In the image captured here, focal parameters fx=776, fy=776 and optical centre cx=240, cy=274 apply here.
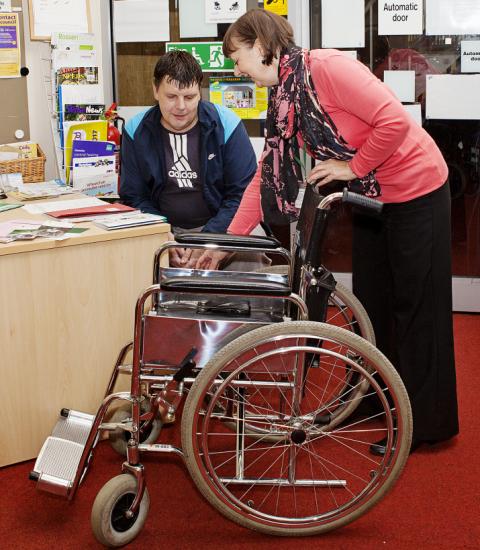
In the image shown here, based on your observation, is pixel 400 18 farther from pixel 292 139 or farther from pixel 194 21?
pixel 292 139

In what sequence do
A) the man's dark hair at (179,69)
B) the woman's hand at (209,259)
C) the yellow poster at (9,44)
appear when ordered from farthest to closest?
the yellow poster at (9,44)
the man's dark hair at (179,69)
the woman's hand at (209,259)

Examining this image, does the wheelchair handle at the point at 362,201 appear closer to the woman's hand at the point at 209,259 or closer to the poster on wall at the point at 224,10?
the woman's hand at the point at 209,259

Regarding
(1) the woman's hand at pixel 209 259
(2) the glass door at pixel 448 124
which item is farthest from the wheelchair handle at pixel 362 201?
(2) the glass door at pixel 448 124

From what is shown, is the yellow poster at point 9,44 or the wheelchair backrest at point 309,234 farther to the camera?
the yellow poster at point 9,44

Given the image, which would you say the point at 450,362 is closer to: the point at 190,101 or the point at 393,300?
the point at 393,300

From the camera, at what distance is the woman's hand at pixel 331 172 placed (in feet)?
6.73

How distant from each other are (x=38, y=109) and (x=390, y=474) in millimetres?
2426

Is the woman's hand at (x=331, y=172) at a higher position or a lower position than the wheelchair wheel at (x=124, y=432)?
higher

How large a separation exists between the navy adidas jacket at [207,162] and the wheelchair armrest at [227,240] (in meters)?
0.62

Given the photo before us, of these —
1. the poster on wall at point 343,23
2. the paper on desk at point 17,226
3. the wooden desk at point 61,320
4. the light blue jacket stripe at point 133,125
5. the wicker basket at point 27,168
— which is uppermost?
the poster on wall at point 343,23

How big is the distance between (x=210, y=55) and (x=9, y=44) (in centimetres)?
89

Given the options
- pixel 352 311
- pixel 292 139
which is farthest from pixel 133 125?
pixel 352 311

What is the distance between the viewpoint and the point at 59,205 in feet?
8.72

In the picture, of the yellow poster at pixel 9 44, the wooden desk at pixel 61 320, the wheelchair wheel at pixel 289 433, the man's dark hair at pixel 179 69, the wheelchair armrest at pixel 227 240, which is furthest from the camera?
the yellow poster at pixel 9 44
